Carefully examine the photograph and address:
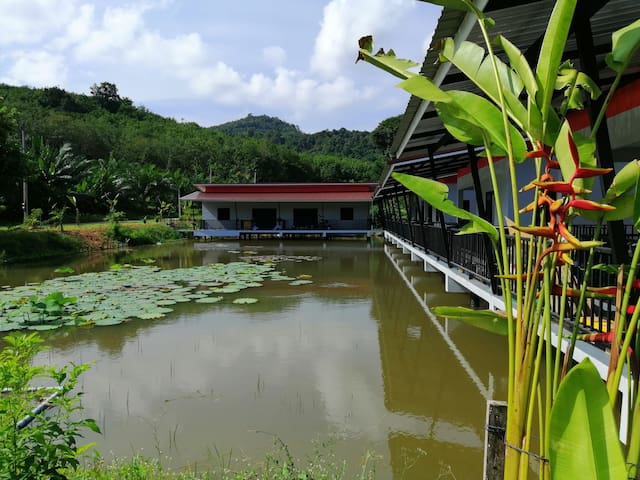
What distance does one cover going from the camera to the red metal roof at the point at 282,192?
2873cm

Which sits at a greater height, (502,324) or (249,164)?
(249,164)

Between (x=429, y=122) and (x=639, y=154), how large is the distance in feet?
13.3

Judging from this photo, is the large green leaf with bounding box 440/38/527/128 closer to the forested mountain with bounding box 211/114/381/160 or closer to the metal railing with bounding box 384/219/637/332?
the metal railing with bounding box 384/219/637/332

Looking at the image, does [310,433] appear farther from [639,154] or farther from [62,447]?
[639,154]

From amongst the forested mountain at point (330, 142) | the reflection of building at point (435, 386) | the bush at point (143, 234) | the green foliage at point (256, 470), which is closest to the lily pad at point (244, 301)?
the reflection of building at point (435, 386)

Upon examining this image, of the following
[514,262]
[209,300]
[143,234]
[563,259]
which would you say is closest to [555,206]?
[563,259]

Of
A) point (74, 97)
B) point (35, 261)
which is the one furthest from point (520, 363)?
point (74, 97)

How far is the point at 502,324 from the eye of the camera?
6.03 feet

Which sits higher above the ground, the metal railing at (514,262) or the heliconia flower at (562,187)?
the heliconia flower at (562,187)

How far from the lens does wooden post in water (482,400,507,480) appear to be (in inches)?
73.4

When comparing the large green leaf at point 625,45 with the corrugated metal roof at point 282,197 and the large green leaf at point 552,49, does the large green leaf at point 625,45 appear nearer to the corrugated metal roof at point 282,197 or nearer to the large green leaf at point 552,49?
the large green leaf at point 552,49

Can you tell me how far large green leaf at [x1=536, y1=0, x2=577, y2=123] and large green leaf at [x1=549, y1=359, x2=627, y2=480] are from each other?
0.83m

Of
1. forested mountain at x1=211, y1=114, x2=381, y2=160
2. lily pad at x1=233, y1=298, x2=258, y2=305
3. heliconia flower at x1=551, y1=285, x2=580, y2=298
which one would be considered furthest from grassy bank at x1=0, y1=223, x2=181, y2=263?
forested mountain at x1=211, y1=114, x2=381, y2=160

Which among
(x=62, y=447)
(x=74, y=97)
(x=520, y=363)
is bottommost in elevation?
(x=62, y=447)
